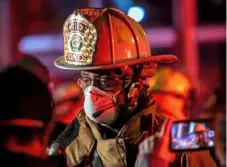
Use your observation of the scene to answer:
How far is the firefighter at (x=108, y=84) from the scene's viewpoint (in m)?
1.90

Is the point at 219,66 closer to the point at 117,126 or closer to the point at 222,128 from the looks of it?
the point at 222,128

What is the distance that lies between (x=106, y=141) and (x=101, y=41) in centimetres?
28

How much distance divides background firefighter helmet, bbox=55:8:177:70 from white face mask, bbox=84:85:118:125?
75 millimetres

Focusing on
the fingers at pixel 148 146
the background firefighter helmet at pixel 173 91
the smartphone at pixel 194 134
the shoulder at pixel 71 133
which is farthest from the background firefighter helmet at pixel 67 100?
the fingers at pixel 148 146

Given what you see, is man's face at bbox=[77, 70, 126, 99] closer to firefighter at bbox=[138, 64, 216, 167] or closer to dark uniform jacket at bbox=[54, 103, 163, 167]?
dark uniform jacket at bbox=[54, 103, 163, 167]

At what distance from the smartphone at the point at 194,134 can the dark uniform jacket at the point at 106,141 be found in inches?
2.4

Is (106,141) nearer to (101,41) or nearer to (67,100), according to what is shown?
(101,41)

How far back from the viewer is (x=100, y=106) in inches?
74.9

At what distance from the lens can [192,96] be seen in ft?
10.5

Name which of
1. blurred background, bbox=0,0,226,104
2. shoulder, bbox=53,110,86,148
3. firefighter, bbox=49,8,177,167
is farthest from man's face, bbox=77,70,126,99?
blurred background, bbox=0,0,226,104

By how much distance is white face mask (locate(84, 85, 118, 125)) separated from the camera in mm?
1904

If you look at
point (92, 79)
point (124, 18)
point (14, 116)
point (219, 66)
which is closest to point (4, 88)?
point (14, 116)

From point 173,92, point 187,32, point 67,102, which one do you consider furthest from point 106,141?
point 187,32

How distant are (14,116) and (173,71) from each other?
1.65 meters
